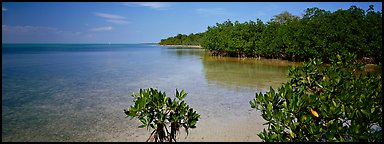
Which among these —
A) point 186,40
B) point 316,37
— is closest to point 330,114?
point 316,37

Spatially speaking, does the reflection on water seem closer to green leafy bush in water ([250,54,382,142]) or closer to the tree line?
the tree line

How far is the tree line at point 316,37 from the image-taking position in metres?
17.9

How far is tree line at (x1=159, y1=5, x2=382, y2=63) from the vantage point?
1791 centimetres

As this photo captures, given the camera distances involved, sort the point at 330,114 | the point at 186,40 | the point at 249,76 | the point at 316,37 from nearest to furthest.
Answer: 1. the point at 330,114
2. the point at 249,76
3. the point at 316,37
4. the point at 186,40

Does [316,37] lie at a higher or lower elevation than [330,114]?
higher

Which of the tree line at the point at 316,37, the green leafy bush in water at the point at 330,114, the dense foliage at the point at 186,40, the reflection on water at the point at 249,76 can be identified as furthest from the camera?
the dense foliage at the point at 186,40

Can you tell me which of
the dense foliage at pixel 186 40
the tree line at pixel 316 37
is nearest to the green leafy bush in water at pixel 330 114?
the tree line at pixel 316 37

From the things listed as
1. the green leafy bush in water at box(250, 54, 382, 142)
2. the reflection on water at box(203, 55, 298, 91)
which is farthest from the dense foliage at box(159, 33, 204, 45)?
the green leafy bush in water at box(250, 54, 382, 142)

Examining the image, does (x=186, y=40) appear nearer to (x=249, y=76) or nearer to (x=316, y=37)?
(x=316, y=37)

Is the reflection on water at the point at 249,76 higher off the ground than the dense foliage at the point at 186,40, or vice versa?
the dense foliage at the point at 186,40

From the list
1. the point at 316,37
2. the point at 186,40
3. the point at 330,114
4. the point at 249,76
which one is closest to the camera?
the point at 330,114

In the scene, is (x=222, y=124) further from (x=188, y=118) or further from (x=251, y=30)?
(x=251, y=30)

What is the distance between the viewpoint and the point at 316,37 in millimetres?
19844

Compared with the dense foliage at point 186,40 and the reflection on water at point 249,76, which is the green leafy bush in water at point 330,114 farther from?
the dense foliage at point 186,40
